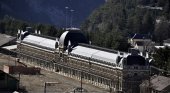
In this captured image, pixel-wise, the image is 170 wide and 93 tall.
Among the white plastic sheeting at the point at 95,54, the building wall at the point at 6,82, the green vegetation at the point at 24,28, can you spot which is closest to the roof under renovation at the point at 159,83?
the white plastic sheeting at the point at 95,54

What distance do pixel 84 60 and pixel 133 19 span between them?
69995mm

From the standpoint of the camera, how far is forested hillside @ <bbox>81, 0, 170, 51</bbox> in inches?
5711

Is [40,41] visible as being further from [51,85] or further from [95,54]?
[51,85]

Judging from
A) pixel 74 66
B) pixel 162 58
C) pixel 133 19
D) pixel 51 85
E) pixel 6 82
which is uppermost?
pixel 133 19

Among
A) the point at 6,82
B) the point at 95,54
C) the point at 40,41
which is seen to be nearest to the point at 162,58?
the point at 95,54

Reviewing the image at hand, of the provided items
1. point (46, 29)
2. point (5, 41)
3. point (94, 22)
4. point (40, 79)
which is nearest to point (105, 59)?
point (40, 79)

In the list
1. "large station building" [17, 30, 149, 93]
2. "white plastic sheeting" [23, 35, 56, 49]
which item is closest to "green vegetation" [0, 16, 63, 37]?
"white plastic sheeting" [23, 35, 56, 49]

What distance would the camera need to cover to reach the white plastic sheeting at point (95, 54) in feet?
259

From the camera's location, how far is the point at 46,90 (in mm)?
66500

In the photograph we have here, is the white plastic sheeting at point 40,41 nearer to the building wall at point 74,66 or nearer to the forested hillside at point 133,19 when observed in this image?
the building wall at point 74,66

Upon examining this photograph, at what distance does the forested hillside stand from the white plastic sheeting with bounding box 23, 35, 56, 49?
3315 centimetres

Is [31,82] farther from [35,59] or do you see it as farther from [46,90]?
[35,59]

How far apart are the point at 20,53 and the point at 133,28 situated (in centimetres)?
5221

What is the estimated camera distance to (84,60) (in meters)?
84.8
